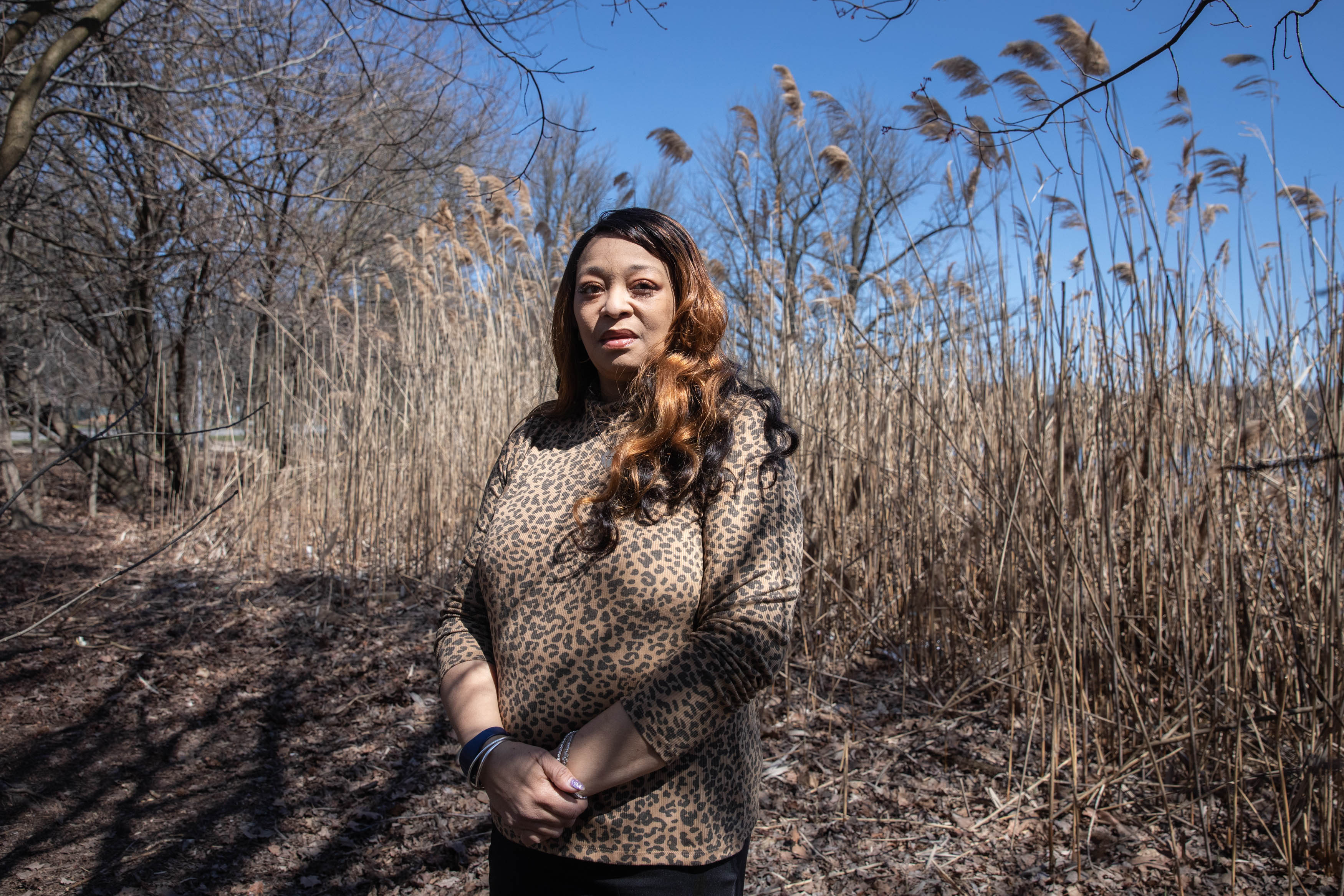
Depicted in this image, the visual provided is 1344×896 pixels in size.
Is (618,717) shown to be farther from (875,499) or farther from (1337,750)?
(875,499)

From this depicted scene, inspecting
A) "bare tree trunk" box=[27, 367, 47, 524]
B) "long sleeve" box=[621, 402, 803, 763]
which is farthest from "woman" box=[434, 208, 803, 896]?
"bare tree trunk" box=[27, 367, 47, 524]

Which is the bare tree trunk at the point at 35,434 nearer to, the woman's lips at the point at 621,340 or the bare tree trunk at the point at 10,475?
the bare tree trunk at the point at 10,475

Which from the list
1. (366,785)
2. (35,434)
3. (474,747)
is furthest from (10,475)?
(474,747)

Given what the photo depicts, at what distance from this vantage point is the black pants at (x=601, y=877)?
3.01ft

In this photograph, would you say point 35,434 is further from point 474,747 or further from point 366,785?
point 474,747

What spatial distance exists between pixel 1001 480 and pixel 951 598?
0.71 metres

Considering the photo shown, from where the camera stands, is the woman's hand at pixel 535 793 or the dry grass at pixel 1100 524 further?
the dry grass at pixel 1100 524

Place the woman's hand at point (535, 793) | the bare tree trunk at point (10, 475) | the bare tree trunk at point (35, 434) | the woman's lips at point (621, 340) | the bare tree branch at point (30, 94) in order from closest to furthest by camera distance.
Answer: the woman's hand at point (535, 793)
the woman's lips at point (621, 340)
the bare tree branch at point (30, 94)
the bare tree trunk at point (10, 475)
the bare tree trunk at point (35, 434)

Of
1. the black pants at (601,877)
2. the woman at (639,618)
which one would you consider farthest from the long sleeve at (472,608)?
the black pants at (601,877)

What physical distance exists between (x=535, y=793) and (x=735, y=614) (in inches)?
11.7

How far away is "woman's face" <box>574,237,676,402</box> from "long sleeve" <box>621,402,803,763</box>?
20cm

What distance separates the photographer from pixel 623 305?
3.49 feet

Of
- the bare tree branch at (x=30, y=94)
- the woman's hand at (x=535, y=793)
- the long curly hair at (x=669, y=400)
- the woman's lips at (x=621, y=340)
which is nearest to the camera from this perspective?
the woman's hand at (x=535, y=793)

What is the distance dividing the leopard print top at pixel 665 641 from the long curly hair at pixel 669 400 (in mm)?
22
